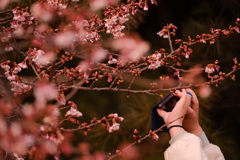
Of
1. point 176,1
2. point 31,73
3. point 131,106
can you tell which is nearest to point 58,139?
point 131,106

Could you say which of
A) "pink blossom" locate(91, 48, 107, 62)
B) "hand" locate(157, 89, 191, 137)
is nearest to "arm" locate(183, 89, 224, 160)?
"hand" locate(157, 89, 191, 137)

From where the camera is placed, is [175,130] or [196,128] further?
[196,128]

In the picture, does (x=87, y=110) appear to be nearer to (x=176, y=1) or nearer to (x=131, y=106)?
(x=131, y=106)

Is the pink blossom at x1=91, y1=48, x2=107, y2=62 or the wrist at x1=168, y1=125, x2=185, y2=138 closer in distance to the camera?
the wrist at x1=168, y1=125, x2=185, y2=138

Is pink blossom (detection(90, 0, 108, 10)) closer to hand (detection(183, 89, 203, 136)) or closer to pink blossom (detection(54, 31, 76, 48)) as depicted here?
pink blossom (detection(54, 31, 76, 48))

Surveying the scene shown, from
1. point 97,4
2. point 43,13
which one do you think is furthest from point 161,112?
point 97,4

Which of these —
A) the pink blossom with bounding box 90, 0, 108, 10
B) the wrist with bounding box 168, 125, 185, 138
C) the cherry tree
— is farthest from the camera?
the pink blossom with bounding box 90, 0, 108, 10

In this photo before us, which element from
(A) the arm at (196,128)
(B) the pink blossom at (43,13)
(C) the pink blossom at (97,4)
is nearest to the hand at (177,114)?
(A) the arm at (196,128)

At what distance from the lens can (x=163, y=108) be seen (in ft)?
3.46

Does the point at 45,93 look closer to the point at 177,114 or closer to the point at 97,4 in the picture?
the point at 177,114

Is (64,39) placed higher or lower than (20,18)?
lower

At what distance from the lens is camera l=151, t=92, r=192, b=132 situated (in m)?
1.04

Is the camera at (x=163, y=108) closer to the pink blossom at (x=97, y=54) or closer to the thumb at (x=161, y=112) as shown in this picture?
the thumb at (x=161, y=112)

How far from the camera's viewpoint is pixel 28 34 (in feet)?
4.01
